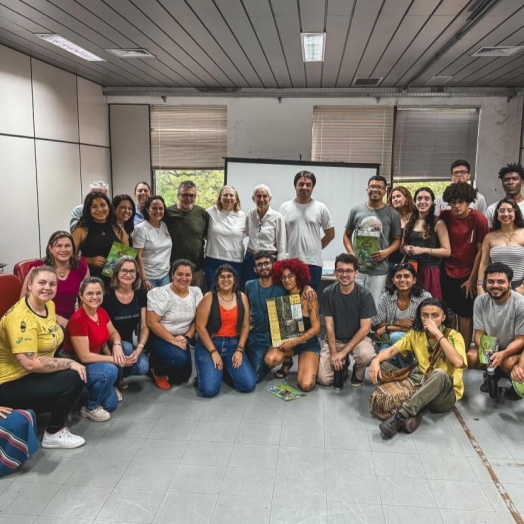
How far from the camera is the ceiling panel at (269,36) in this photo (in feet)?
12.0

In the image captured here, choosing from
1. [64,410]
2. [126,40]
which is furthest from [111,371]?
[126,40]

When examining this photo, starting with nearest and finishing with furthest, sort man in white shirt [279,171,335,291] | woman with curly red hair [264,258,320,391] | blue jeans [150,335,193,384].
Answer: blue jeans [150,335,193,384]
woman with curly red hair [264,258,320,391]
man in white shirt [279,171,335,291]

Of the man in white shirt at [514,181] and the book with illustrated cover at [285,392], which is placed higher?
the man in white shirt at [514,181]

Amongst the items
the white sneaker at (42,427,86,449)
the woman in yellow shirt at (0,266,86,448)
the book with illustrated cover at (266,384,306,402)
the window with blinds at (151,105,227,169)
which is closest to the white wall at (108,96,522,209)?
the window with blinds at (151,105,227,169)

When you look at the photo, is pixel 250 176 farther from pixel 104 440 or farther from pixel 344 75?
pixel 104 440

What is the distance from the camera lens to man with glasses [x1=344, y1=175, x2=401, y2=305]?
4.28 metres

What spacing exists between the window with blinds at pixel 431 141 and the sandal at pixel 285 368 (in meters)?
3.93

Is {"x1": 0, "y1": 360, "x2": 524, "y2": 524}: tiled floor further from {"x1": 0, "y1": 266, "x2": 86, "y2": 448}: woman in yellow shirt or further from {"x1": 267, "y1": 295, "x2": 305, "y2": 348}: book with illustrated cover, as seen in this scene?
{"x1": 267, "y1": 295, "x2": 305, "y2": 348}: book with illustrated cover

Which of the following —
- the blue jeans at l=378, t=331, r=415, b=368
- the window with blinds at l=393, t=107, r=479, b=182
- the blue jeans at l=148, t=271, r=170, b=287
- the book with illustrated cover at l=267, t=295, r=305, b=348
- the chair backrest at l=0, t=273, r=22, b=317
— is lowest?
the blue jeans at l=378, t=331, r=415, b=368

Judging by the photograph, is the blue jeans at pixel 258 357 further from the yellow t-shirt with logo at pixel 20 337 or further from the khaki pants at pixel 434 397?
the yellow t-shirt with logo at pixel 20 337

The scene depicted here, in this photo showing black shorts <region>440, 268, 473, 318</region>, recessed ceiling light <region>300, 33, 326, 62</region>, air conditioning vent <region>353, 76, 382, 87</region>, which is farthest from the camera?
air conditioning vent <region>353, 76, 382, 87</region>

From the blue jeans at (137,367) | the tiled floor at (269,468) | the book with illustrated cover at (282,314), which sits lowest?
the tiled floor at (269,468)

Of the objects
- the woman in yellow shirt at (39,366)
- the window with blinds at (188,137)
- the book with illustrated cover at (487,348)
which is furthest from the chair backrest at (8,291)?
the window with blinds at (188,137)

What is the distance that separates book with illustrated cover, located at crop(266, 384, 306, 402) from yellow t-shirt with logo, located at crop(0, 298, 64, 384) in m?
1.71
